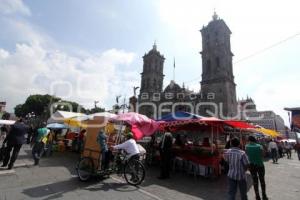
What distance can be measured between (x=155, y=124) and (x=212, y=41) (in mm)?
35833

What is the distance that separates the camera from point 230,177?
5.68 m

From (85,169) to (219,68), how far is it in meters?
36.8

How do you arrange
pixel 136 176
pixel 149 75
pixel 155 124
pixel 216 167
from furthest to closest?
pixel 149 75 < pixel 155 124 < pixel 216 167 < pixel 136 176

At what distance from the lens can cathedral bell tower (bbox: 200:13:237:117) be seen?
129ft

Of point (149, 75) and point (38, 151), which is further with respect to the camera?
point (149, 75)

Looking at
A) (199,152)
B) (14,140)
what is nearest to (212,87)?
(199,152)

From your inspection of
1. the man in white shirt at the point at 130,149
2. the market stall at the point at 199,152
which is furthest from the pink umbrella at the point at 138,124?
the man in white shirt at the point at 130,149

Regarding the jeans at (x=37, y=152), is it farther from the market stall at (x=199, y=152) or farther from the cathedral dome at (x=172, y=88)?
the cathedral dome at (x=172, y=88)

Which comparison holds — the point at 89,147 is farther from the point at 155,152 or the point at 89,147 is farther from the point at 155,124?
the point at 155,152

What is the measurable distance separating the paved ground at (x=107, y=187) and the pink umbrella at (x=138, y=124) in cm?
194

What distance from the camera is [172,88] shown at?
168 ft

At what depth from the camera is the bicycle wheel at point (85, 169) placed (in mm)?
7796

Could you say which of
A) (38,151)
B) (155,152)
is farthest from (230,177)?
(38,151)

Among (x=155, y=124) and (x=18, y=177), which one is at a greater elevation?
(x=155, y=124)
